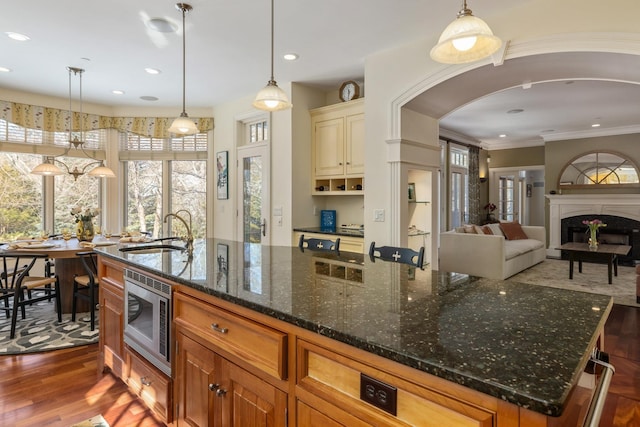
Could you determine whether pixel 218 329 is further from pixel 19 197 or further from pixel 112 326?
pixel 19 197

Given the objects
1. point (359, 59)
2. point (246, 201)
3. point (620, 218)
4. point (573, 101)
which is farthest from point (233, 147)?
point (620, 218)

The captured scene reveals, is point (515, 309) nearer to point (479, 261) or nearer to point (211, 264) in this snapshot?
point (211, 264)

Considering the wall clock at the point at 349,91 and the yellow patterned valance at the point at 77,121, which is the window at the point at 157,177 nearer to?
the yellow patterned valance at the point at 77,121

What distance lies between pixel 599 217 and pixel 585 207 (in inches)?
12.4

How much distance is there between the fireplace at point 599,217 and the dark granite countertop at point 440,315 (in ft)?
22.5

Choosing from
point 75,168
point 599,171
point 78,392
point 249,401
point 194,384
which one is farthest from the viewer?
point 599,171

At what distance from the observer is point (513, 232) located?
280 inches

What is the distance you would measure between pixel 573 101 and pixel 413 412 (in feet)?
20.7

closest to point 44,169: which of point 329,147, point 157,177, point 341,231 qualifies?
point 157,177

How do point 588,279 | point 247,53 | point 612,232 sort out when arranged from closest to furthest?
1. point 247,53
2. point 588,279
3. point 612,232

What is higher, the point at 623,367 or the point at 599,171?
the point at 599,171

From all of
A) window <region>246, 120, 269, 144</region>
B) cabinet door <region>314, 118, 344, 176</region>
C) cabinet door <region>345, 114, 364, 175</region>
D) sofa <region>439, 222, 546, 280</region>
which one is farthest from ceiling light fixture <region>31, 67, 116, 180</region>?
sofa <region>439, 222, 546, 280</region>

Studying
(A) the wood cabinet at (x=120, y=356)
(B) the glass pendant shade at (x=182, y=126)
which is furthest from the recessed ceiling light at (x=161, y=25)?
(A) the wood cabinet at (x=120, y=356)

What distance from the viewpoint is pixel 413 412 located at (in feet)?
2.92
